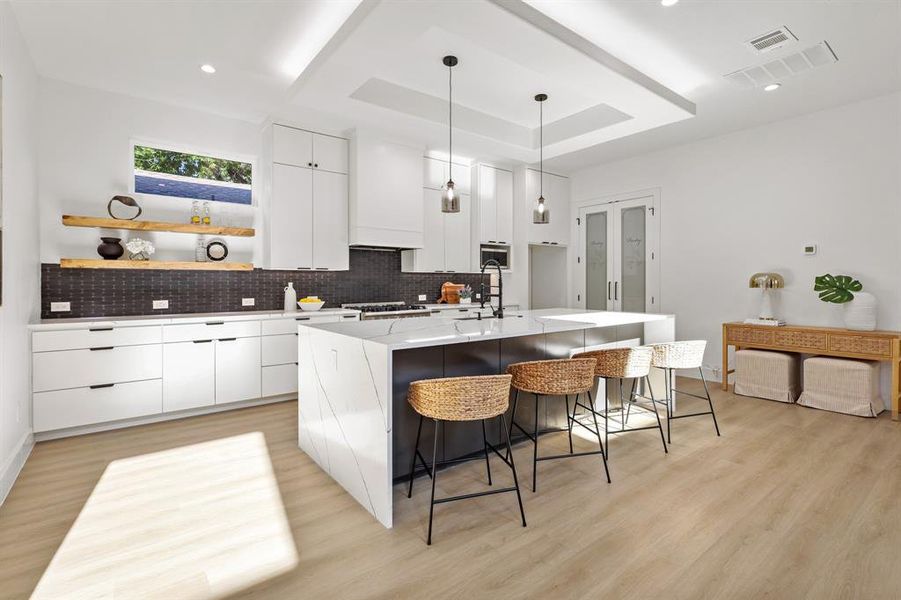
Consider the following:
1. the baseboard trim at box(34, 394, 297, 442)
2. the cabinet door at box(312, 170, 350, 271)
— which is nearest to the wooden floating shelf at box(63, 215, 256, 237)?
the cabinet door at box(312, 170, 350, 271)

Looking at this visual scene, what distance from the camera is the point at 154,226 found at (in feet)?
13.3

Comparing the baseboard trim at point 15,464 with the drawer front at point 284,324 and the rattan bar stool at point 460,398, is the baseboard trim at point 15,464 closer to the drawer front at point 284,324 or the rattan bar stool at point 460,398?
the drawer front at point 284,324

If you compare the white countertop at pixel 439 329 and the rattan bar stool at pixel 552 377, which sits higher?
the white countertop at pixel 439 329

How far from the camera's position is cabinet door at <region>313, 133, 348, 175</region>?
481cm

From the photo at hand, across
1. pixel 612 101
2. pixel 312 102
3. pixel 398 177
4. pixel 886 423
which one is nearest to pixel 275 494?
pixel 312 102

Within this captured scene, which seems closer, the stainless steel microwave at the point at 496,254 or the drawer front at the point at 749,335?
the drawer front at the point at 749,335

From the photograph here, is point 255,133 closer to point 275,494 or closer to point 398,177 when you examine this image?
point 398,177

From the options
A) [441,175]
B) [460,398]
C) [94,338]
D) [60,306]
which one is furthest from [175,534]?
[441,175]

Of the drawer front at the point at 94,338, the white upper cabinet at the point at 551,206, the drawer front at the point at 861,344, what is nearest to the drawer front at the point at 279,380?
the drawer front at the point at 94,338

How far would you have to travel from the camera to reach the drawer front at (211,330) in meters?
3.86

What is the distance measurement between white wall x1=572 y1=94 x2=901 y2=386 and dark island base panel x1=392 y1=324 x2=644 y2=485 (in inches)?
102

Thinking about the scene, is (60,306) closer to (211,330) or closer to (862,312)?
(211,330)

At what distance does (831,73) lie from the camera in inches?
147

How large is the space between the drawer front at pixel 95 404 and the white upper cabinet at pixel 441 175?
366cm
